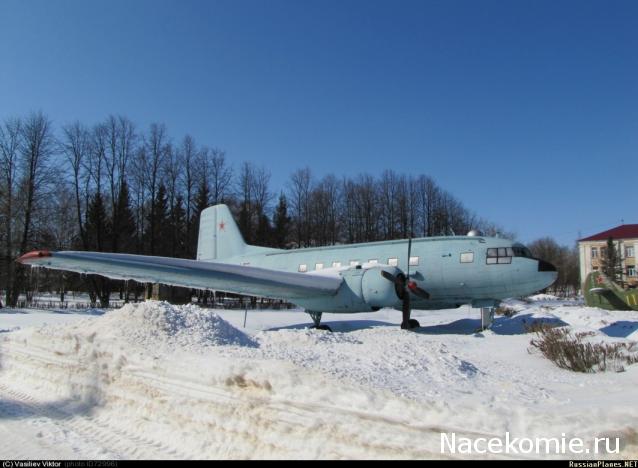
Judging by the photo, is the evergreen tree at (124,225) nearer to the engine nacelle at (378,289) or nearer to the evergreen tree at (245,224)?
the evergreen tree at (245,224)

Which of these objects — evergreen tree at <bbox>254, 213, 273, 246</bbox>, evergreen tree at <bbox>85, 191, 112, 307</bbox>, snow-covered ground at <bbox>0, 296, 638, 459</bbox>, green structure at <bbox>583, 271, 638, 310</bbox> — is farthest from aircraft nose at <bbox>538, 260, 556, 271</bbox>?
evergreen tree at <bbox>254, 213, 273, 246</bbox>

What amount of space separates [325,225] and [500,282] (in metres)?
36.0

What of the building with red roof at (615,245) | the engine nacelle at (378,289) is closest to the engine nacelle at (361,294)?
the engine nacelle at (378,289)

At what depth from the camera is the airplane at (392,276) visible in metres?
13.8

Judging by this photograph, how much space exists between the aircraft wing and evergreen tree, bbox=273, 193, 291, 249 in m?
30.0

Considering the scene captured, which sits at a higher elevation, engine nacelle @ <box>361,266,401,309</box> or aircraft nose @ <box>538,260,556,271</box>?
aircraft nose @ <box>538,260,556,271</box>

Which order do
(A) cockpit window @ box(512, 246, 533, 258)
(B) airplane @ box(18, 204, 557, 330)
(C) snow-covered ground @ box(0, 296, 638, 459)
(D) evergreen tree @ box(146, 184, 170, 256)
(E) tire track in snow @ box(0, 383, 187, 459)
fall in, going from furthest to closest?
(D) evergreen tree @ box(146, 184, 170, 256), (A) cockpit window @ box(512, 246, 533, 258), (B) airplane @ box(18, 204, 557, 330), (E) tire track in snow @ box(0, 383, 187, 459), (C) snow-covered ground @ box(0, 296, 638, 459)

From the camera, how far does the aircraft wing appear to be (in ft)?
39.9

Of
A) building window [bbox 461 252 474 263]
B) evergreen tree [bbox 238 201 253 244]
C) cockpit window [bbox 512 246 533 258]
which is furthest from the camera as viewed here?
evergreen tree [bbox 238 201 253 244]

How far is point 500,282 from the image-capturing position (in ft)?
46.1

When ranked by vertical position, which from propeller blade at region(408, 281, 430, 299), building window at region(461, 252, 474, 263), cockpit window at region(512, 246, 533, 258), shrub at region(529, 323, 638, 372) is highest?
cockpit window at region(512, 246, 533, 258)

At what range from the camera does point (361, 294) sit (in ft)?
47.5

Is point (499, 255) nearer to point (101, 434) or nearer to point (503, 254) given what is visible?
point (503, 254)

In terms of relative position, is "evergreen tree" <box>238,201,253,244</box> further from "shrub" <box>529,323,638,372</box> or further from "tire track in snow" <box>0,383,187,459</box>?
"tire track in snow" <box>0,383,187,459</box>
